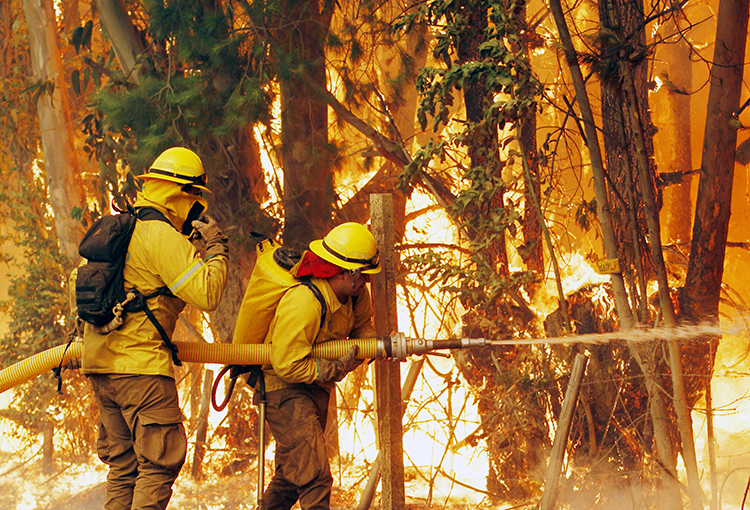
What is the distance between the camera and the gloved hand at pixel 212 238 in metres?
3.43

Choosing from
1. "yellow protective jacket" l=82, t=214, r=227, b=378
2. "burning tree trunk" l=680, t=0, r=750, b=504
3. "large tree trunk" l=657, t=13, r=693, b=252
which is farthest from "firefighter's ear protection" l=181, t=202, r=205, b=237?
"large tree trunk" l=657, t=13, r=693, b=252

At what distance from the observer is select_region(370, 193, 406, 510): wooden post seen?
3.96m

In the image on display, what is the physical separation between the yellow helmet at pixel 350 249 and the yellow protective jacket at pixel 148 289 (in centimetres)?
52

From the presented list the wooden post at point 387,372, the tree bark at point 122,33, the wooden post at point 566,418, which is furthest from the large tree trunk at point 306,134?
the wooden post at point 566,418

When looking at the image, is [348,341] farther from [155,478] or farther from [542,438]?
[542,438]

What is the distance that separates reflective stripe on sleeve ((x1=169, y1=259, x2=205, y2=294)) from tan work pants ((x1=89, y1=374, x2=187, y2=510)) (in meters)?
0.47

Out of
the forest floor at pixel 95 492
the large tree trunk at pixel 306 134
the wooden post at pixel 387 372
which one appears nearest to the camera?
the wooden post at pixel 387 372

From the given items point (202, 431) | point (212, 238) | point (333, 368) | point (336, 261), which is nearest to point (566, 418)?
point (333, 368)

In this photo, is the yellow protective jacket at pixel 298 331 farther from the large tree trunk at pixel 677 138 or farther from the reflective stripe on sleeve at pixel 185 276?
the large tree trunk at pixel 677 138

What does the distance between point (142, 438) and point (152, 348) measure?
43cm

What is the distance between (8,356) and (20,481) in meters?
1.47

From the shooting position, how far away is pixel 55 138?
799 centimetres

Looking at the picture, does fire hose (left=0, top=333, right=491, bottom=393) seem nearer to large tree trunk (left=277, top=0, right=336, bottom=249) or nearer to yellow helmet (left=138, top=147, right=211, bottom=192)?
yellow helmet (left=138, top=147, right=211, bottom=192)

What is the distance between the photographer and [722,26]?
13.7 ft
